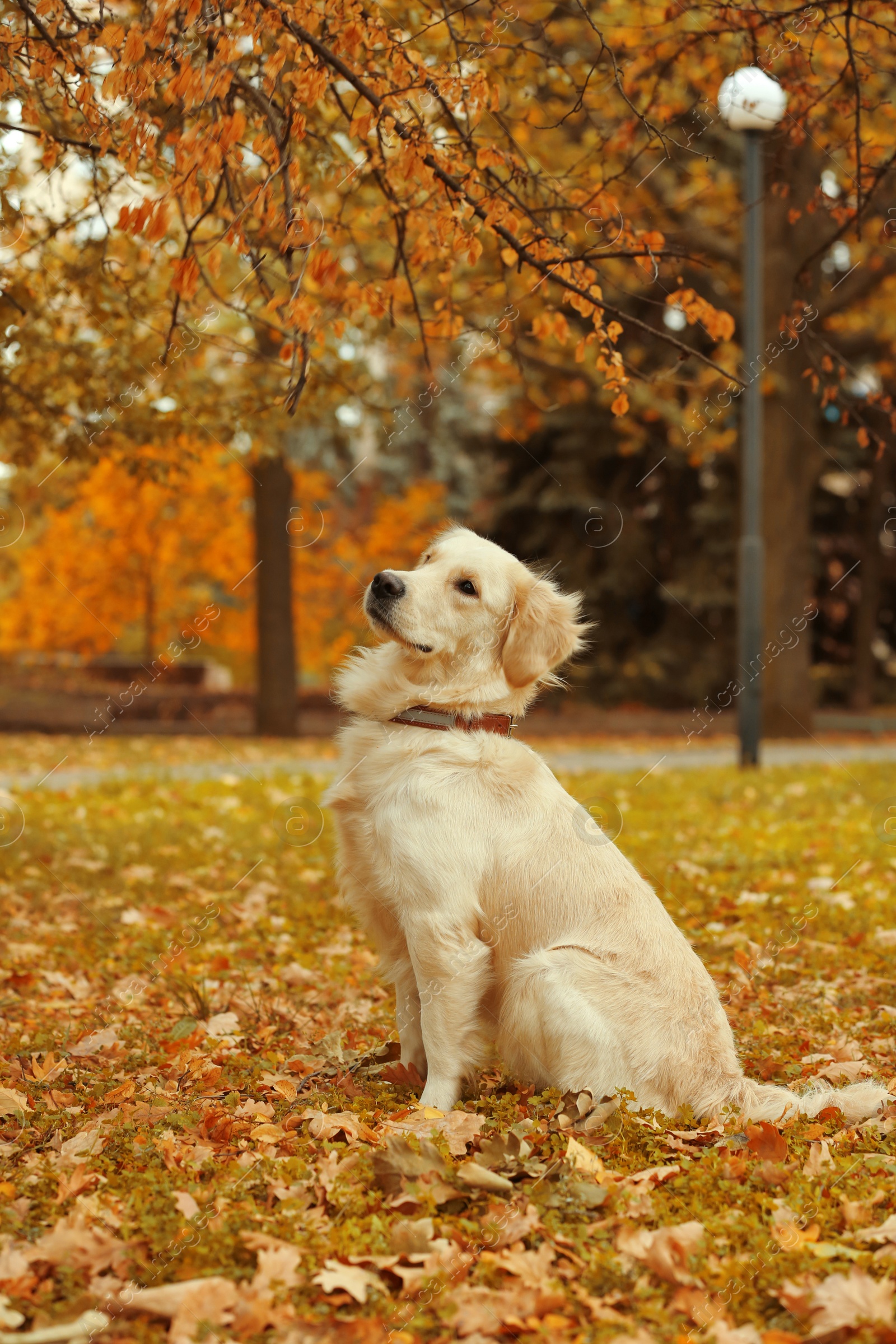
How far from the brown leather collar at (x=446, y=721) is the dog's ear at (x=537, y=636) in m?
0.16

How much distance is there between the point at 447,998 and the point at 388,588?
1357 mm

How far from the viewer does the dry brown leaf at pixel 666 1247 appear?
2604 millimetres

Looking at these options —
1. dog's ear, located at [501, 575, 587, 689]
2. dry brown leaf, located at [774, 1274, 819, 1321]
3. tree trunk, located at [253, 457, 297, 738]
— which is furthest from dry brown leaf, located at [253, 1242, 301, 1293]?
tree trunk, located at [253, 457, 297, 738]

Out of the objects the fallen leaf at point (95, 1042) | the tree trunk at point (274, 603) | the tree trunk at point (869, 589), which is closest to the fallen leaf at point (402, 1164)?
the fallen leaf at point (95, 1042)

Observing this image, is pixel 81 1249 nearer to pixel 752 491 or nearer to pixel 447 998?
pixel 447 998

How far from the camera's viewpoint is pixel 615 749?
639 inches

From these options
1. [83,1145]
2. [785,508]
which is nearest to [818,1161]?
[83,1145]

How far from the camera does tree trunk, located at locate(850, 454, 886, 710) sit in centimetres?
2300

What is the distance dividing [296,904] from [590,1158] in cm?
383

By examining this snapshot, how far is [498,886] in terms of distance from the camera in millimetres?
3604

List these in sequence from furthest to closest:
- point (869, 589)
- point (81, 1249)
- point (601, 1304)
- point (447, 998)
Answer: point (869, 589), point (447, 998), point (81, 1249), point (601, 1304)

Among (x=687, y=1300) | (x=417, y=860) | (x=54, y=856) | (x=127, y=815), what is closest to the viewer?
(x=687, y=1300)

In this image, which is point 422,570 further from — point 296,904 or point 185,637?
point 185,637

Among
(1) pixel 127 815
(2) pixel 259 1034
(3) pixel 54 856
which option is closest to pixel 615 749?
(1) pixel 127 815
